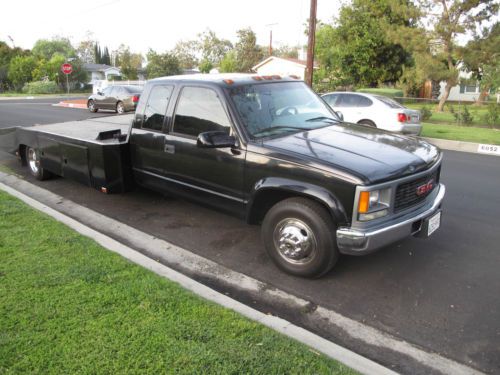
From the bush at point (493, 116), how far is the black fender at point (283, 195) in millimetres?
15583

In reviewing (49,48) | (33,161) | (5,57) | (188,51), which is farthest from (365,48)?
(49,48)

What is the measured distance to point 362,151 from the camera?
404cm

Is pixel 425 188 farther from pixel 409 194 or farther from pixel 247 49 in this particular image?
pixel 247 49

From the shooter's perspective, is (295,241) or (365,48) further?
(365,48)

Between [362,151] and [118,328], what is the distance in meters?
2.54

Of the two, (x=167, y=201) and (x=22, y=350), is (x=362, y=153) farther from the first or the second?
(x=167, y=201)

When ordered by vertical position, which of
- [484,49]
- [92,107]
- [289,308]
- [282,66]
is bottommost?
[92,107]

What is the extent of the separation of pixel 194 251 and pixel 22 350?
225cm

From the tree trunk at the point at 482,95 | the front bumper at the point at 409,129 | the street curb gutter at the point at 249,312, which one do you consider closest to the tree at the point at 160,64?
the tree trunk at the point at 482,95

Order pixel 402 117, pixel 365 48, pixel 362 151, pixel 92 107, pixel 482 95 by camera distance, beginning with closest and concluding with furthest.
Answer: pixel 362 151
pixel 402 117
pixel 92 107
pixel 482 95
pixel 365 48

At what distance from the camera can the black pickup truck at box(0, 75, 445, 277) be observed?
371cm

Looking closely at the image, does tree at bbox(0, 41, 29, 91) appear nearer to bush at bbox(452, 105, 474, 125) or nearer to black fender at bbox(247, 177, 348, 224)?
bush at bbox(452, 105, 474, 125)

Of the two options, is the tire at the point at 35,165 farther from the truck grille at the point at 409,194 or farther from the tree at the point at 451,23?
the tree at the point at 451,23

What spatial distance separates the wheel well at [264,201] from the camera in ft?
13.7
